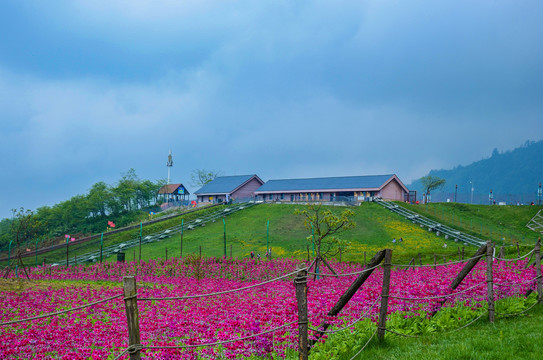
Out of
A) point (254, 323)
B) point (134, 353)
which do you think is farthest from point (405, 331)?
point (134, 353)

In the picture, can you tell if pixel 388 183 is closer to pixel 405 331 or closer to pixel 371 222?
pixel 371 222

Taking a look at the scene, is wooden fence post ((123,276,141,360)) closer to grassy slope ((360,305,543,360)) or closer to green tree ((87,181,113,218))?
grassy slope ((360,305,543,360))

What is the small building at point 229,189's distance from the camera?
6988 centimetres

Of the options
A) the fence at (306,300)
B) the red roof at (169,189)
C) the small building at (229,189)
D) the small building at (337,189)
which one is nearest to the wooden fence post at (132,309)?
the fence at (306,300)

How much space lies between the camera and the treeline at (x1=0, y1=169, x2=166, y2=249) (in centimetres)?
7056

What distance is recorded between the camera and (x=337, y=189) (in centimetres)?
6006

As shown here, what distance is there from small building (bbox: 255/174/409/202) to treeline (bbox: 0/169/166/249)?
23.2 m

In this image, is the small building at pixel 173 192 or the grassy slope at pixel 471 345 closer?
the grassy slope at pixel 471 345

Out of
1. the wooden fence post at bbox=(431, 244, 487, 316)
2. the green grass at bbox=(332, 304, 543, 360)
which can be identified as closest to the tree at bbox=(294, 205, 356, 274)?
the wooden fence post at bbox=(431, 244, 487, 316)

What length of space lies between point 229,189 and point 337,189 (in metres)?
18.5

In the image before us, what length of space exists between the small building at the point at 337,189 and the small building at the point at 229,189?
11.1ft

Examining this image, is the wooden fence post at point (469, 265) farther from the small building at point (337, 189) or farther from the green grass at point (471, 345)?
the small building at point (337, 189)

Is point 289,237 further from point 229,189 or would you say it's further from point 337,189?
point 229,189

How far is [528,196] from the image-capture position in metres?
75.4
